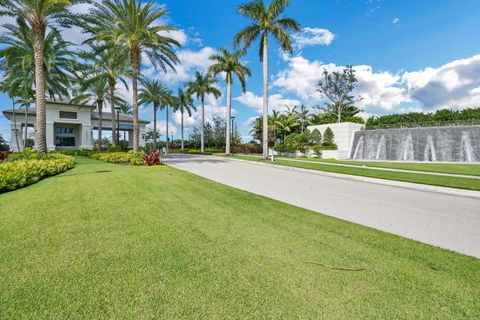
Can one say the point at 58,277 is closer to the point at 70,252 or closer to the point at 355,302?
the point at 70,252

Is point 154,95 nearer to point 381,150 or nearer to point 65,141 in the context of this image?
point 65,141

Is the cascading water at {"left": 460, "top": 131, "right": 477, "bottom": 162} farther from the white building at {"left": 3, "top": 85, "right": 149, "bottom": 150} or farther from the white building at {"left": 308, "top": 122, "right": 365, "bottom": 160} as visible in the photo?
the white building at {"left": 3, "top": 85, "right": 149, "bottom": 150}

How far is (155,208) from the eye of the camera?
6.03m

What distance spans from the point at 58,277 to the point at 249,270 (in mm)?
2216

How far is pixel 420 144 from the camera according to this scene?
29.5m

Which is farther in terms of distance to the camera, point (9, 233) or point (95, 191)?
point (95, 191)

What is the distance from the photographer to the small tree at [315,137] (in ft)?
119

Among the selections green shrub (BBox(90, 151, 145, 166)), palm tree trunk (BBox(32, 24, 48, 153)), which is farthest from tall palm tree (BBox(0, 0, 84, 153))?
green shrub (BBox(90, 151, 145, 166))

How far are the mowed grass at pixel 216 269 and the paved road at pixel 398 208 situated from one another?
0.70 meters

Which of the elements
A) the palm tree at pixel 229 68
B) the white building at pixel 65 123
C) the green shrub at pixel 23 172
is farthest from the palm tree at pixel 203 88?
the green shrub at pixel 23 172

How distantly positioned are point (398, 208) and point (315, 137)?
3094 cm

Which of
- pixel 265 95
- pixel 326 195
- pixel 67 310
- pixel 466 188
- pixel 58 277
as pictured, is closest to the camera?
pixel 67 310

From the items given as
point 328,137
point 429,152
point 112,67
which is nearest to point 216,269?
point 112,67

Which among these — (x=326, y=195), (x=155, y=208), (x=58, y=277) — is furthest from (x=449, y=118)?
(x=58, y=277)
